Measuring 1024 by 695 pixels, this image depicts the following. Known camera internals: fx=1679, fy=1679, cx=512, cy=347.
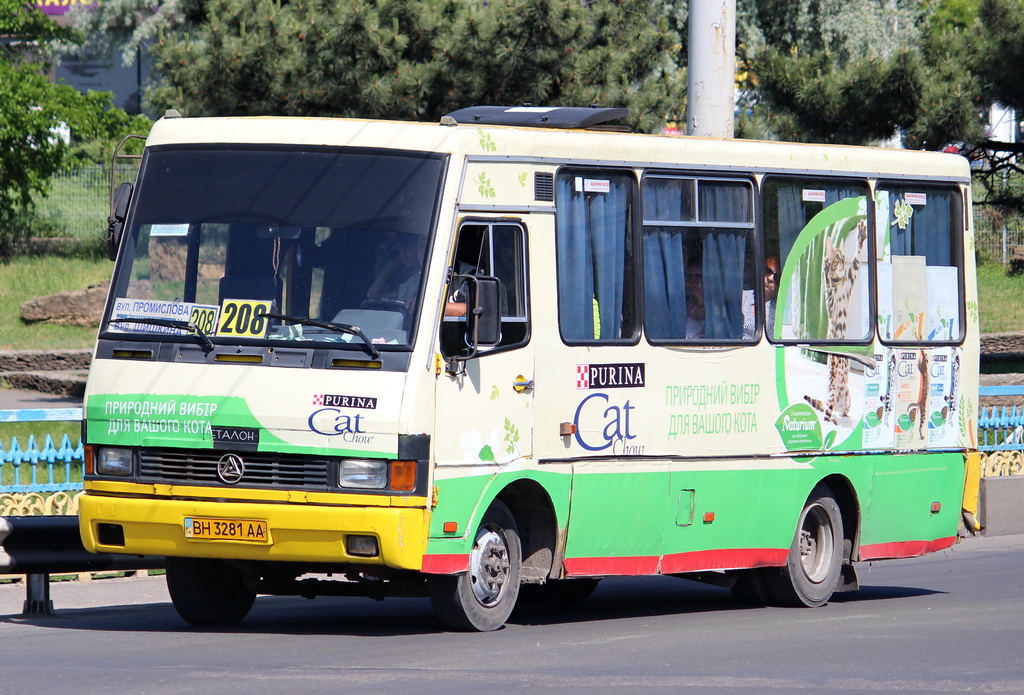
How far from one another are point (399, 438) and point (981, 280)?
101ft

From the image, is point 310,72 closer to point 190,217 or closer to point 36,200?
point 190,217

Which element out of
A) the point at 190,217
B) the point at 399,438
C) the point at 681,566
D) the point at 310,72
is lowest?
the point at 681,566

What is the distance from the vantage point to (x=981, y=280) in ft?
123

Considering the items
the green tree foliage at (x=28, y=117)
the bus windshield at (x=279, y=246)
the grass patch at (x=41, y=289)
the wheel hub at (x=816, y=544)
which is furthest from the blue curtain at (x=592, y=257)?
the green tree foliage at (x=28, y=117)

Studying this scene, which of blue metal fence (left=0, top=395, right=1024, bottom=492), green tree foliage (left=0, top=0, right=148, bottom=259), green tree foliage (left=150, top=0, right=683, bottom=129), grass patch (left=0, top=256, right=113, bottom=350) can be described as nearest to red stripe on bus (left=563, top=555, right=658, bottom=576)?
blue metal fence (left=0, top=395, right=1024, bottom=492)

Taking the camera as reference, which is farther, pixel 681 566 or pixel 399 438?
pixel 681 566

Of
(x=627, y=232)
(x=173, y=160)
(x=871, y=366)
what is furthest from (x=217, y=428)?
(x=871, y=366)

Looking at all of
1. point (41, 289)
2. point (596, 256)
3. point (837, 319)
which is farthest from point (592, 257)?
point (41, 289)

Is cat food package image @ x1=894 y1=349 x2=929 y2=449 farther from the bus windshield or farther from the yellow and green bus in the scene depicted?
the bus windshield

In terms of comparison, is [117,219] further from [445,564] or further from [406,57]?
[406,57]

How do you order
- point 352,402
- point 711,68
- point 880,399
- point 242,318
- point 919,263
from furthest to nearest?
point 711,68, point 919,263, point 880,399, point 242,318, point 352,402

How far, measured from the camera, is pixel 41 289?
1267 inches

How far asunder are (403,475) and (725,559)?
9.78 feet

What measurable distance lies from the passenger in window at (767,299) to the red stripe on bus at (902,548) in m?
1.96
